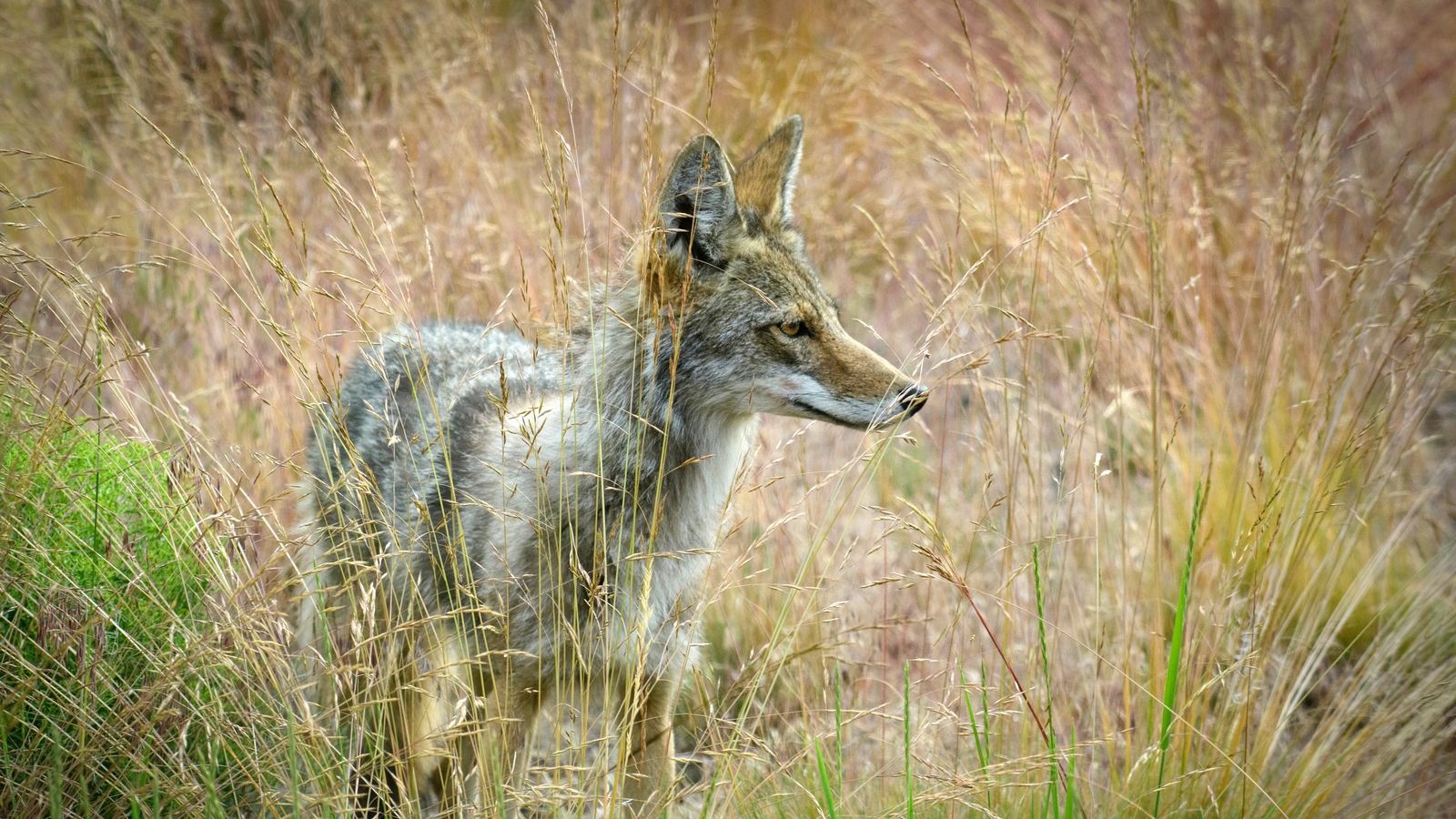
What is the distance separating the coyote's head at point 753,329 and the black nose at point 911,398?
57 mm

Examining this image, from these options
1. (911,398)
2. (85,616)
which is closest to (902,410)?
(911,398)

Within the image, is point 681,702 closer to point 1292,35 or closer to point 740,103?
point 740,103

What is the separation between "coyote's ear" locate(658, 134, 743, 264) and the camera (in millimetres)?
2498

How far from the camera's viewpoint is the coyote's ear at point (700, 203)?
250 centimetres

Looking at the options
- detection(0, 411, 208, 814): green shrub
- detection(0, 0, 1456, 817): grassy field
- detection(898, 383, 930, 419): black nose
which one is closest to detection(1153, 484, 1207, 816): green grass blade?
detection(0, 0, 1456, 817): grassy field

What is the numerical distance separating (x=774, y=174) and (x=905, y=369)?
2.58ft

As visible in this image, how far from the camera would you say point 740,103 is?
636 centimetres

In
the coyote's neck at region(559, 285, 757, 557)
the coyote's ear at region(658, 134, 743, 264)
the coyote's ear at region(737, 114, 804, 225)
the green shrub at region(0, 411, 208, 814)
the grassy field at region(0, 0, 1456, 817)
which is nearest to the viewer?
the green shrub at region(0, 411, 208, 814)

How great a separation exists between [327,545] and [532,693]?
3.52ft

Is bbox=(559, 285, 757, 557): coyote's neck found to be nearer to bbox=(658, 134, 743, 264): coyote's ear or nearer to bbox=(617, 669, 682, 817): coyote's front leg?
bbox=(658, 134, 743, 264): coyote's ear

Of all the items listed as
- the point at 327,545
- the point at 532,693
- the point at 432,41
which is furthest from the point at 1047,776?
the point at 432,41

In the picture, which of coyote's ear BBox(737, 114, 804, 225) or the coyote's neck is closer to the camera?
the coyote's neck

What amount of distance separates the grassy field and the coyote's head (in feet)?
0.77

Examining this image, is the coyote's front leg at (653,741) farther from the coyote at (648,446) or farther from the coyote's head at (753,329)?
the coyote's head at (753,329)
